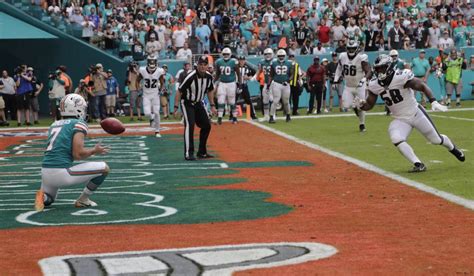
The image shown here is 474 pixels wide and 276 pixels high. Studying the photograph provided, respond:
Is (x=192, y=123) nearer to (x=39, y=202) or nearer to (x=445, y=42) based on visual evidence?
(x=39, y=202)

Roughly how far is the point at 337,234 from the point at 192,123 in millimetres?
8807

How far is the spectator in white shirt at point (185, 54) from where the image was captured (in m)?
34.8

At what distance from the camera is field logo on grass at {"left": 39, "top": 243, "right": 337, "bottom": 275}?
7.62 meters

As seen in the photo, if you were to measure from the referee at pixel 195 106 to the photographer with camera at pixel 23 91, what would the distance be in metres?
14.4

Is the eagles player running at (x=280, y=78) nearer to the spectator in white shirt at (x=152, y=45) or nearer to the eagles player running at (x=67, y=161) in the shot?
the spectator in white shirt at (x=152, y=45)

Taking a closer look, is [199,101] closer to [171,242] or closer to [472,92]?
[171,242]

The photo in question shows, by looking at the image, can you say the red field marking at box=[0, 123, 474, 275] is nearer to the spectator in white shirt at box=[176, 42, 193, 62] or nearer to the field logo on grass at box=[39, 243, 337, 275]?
the field logo on grass at box=[39, 243, 337, 275]

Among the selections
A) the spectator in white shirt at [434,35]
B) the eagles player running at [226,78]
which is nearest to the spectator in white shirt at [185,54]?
the eagles player running at [226,78]

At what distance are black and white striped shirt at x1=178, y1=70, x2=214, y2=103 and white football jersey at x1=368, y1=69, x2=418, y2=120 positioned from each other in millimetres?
4238

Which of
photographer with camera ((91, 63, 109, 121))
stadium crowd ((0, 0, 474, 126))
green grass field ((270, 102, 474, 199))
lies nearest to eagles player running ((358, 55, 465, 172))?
green grass field ((270, 102, 474, 199))

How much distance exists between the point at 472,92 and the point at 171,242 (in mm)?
31316

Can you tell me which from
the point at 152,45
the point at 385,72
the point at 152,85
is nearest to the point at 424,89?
the point at 385,72

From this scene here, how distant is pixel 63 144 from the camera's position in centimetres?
1135

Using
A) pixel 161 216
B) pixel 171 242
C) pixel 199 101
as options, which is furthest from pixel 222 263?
pixel 199 101
